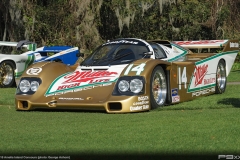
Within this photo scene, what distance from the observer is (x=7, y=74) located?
1730 cm

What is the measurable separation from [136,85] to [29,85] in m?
2.17

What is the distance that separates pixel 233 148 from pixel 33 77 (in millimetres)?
5441

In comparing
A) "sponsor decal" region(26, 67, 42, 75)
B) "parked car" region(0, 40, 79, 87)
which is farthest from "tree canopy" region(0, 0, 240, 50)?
"sponsor decal" region(26, 67, 42, 75)

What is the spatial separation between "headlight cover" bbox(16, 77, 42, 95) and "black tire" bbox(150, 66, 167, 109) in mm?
2147

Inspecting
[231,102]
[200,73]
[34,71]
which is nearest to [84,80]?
[34,71]

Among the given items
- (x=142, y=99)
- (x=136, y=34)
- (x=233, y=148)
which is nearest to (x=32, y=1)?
(x=136, y=34)

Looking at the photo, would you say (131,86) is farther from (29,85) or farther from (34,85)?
(29,85)

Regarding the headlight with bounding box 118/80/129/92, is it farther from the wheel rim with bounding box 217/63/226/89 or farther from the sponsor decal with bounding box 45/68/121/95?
the wheel rim with bounding box 217/63/226/89

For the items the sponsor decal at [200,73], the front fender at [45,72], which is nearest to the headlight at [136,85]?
the front fender at [45,72]

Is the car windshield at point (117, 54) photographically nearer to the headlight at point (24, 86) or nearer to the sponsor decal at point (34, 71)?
the sponsor decal at point (34, 71)

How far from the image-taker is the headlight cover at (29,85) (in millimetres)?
10508

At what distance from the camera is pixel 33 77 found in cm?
1066

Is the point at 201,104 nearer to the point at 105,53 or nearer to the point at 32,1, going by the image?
the point at 105,53

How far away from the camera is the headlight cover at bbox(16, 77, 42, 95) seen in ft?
34.5
